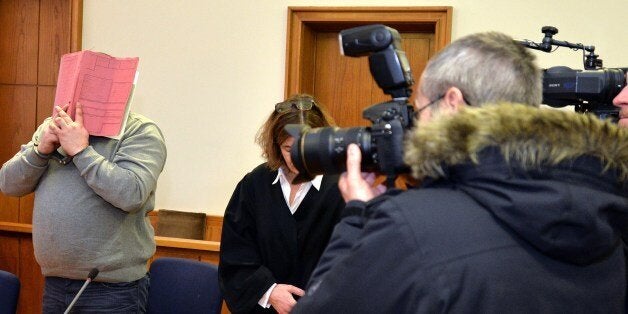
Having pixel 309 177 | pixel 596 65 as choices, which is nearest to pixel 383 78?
pixel 309 177

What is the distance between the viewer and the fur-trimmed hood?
1023 mm

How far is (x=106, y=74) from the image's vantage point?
2516mm

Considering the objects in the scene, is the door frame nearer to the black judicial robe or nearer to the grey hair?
the black judicial robe

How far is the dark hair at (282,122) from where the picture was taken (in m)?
2.29

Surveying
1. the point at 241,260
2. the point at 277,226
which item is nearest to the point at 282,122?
the point at 277,226

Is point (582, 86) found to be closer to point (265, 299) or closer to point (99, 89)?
point (265, 299)

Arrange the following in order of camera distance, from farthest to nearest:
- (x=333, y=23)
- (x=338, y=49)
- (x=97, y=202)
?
1. (x=338, y=49)
2. (x=333, y=23)
3. (x=97, y=202)

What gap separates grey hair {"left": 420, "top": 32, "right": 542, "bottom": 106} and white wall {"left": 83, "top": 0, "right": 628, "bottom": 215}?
10.7 feet

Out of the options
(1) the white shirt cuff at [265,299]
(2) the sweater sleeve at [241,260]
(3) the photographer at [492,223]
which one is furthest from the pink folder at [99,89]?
(3) the photographer at [492,223]

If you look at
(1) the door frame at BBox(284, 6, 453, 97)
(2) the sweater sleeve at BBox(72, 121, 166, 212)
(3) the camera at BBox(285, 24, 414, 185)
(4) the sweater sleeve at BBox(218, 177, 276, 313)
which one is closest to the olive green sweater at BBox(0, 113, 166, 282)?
(2) the sweater sleeve at BBox(72, 121, 166, 212)

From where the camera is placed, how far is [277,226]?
2.28m

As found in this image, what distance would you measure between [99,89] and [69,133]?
206 mm

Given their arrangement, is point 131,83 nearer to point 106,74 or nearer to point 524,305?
point 106,74

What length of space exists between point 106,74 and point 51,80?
8.46 feet
